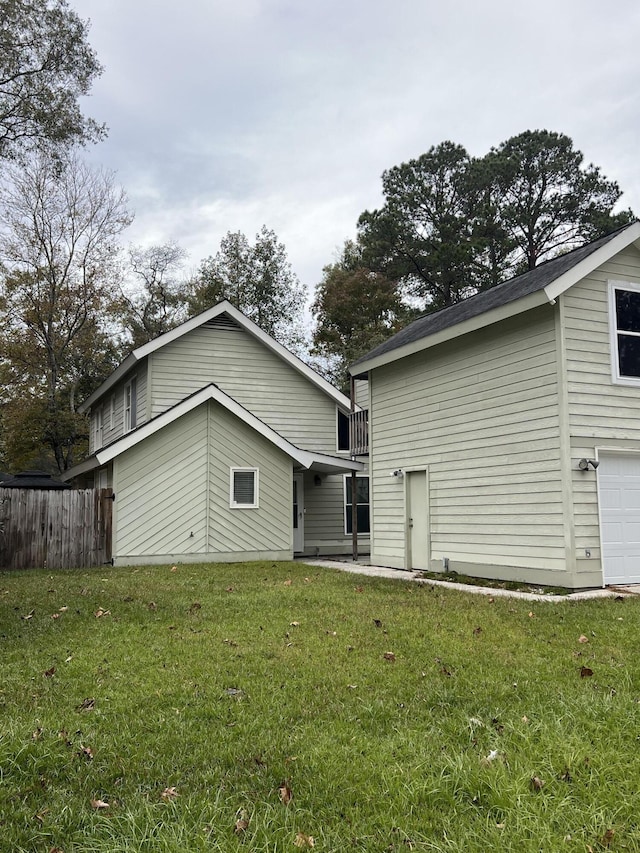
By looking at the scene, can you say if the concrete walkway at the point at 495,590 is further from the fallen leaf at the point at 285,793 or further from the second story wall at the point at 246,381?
the fallen leaf at the point at 285,793

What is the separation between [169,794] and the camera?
328cm

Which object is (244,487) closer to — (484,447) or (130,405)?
(130,405)

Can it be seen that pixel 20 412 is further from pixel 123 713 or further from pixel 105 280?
pixel 123 713

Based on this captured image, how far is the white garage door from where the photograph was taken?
10.5 metres

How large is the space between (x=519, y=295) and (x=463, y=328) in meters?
1.44

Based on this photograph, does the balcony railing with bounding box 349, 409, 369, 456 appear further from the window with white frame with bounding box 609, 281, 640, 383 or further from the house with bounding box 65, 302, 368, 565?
the window with white frame with bounding box 609, 281, 640, 383

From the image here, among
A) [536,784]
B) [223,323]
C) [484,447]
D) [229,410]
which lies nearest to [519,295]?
[484,447]

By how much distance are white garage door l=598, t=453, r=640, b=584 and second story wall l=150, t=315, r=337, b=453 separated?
1023 cm

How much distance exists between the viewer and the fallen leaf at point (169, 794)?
3246mm

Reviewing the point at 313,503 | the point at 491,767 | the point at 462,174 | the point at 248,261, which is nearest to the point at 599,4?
the point at 313,503

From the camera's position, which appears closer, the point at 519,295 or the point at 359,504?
the point at 519,295

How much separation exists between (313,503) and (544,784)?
651 inches

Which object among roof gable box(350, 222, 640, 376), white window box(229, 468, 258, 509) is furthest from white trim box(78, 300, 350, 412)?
roof gable box(350, 222, 640, 376)

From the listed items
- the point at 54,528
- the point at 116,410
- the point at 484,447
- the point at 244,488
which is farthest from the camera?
the point at 116,410
